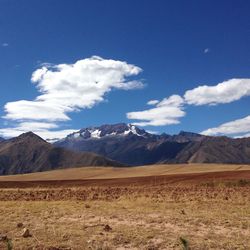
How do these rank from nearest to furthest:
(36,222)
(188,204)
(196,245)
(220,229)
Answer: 1. (196,245)
2. (220,229)
3. (36,222)
4. (188,204)

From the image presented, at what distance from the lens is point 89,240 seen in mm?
17422

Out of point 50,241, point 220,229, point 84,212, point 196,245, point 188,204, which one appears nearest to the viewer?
point 196,245

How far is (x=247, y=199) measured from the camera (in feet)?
102

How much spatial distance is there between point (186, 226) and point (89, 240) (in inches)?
191

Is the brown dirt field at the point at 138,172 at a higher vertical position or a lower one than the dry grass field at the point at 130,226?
higher

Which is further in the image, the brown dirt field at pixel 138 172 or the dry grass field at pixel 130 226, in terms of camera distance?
the brown dirt field at pixel 138 172

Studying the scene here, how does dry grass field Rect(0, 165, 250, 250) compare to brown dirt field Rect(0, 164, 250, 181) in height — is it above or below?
below

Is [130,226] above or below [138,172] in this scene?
below

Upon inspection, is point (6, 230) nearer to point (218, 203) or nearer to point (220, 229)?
point (220, 229)

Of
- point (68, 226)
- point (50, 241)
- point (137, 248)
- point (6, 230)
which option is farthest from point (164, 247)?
point (6, 230)

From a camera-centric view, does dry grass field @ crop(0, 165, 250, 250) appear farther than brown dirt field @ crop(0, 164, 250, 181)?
No

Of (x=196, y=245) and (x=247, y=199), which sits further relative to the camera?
(x=247, y=199)

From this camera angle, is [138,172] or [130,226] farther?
[138,172]

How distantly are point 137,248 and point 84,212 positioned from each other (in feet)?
30.3
